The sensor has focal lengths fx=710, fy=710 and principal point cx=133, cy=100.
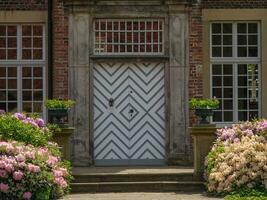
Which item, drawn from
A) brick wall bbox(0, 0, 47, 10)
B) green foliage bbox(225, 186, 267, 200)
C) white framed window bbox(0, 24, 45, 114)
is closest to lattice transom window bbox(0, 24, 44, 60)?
white framed window bbox(0, 24, 45, 114)

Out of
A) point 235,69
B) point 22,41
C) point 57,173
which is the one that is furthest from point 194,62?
point 57,173

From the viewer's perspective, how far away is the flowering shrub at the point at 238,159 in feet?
45.1

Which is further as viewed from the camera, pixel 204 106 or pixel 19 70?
pixel 19 70

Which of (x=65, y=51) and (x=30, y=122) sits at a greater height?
(x=65, y=51)

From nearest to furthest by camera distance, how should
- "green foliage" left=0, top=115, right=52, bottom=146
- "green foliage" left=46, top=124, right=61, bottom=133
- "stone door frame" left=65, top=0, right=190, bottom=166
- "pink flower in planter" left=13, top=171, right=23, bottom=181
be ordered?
"pink flower in planter" left=13, top=171, right=23, bottom=181 → "green foliage" left=0, top=115, right=52, bottom=146 → "green foliage" left=46, top=124, right=61, bottom=133 → "stone door frame" left=65, top=0, right=190, bottom=166

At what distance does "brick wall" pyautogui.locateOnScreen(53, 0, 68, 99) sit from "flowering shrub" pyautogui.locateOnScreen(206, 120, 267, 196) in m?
4.26

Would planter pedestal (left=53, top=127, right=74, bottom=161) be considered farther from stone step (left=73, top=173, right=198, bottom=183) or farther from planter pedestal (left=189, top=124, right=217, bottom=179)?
planter pedestal (left=189, top=124, right=217, bottom=179)

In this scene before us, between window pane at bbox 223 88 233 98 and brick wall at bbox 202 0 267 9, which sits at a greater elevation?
brick wall at bbox 202 0 267 9

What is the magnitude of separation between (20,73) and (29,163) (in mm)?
5590

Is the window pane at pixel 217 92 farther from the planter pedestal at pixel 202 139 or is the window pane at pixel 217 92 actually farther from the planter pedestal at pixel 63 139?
the planter pedestal at pixel 63 139

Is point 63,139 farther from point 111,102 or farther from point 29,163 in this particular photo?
point 111,102

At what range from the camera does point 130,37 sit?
1778 cm

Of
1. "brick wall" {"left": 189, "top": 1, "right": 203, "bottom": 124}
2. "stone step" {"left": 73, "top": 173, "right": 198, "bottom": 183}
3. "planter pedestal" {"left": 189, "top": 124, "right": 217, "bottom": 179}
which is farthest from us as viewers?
"brick wall" {"left": 189, "top": 1, "right": 203, "bottom": 124}

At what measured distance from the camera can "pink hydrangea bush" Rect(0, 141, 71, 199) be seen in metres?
12.6
